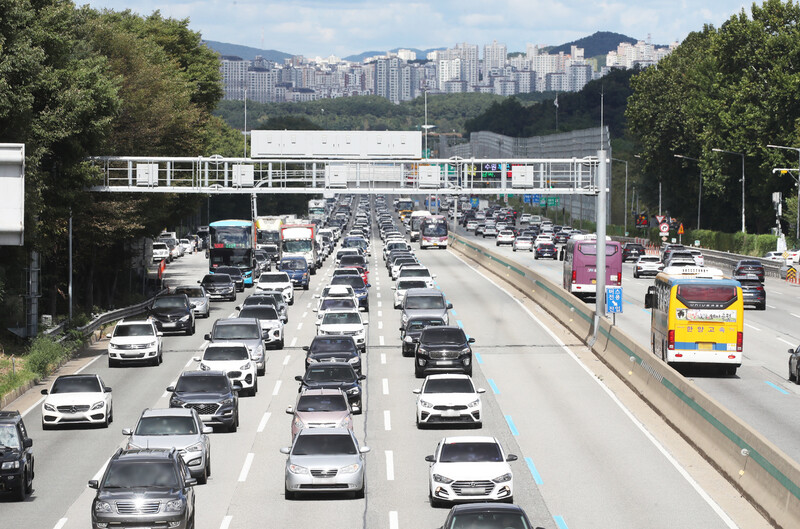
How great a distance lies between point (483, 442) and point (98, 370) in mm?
23449

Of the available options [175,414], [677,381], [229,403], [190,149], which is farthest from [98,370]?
[190,149]

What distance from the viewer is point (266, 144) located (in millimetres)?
66562

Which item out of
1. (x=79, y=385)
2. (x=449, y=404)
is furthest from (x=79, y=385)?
(x=449, y=404)

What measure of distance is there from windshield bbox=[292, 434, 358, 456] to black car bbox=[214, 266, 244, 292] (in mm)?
49151

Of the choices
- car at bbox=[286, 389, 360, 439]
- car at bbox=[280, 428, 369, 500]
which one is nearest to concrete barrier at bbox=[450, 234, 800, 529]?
car at bbox=[280, 428, 369, 500]

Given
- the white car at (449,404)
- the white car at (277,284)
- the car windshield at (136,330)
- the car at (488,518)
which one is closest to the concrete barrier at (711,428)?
the white car at (449,404)

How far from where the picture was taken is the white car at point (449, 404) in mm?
30875

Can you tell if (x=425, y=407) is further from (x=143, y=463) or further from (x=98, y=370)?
(x=98, y=370)

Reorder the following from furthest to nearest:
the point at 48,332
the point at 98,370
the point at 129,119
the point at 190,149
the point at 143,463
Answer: the point at 190,149 < the point at 129,119 < the point at 48,332 < the point at 98,370 < the point at 143,463

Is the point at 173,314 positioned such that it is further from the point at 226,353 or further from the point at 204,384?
the point at 204,384

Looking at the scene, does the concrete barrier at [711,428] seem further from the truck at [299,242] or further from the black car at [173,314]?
the truck at [299,242]

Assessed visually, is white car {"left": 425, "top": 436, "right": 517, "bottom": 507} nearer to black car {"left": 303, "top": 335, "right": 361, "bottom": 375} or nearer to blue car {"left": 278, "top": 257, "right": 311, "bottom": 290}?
black car {"left": 303, "top": 335, "right": 361, "bottom": 375}

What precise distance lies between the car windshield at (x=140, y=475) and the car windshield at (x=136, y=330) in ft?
75.8

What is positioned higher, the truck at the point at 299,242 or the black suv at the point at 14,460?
the truck at the point at 299,242
